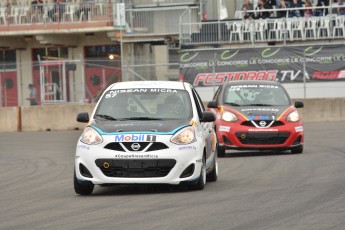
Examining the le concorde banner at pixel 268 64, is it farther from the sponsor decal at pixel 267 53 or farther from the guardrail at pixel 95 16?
the guardrail at pixel 95 16

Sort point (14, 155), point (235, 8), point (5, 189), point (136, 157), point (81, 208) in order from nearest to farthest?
point (81, 208), point (136, 157), point (5, 189), point (14, 155), point (235, 8)

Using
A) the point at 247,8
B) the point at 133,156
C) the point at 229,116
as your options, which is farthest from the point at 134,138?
the point at 247,8

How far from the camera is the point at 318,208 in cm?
1124

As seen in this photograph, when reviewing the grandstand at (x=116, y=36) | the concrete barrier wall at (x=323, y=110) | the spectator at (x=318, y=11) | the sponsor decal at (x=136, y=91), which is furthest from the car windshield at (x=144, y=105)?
the spectator at (x=318, y=11)

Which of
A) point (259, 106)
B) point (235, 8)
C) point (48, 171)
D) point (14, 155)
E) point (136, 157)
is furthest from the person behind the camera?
point (235, 8)

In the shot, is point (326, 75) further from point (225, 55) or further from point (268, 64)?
point (225, 55)

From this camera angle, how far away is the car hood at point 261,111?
2092cm

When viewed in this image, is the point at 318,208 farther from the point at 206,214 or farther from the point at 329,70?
the point at 329,70

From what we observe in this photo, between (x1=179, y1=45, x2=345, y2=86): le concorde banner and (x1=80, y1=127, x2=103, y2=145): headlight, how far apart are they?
77.4 feet

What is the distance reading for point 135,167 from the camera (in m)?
13.2

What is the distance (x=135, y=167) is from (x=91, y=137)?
29.1 inches

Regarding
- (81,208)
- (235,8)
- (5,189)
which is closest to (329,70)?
(235,8)

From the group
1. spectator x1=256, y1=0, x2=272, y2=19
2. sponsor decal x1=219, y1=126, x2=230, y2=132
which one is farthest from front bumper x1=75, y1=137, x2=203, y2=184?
spectator x1=256, y1=0, x2=272, y2=19

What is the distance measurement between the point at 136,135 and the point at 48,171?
19.3 feet
